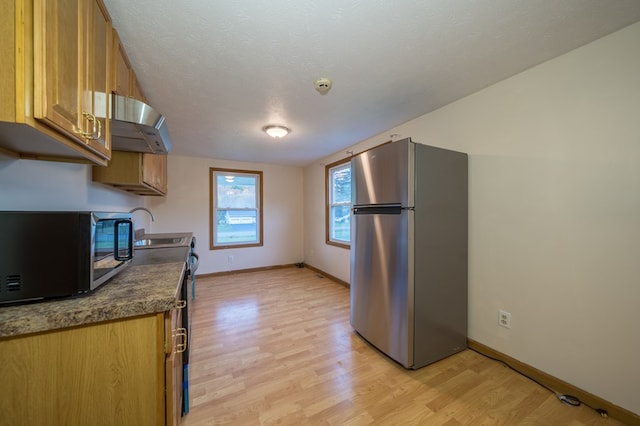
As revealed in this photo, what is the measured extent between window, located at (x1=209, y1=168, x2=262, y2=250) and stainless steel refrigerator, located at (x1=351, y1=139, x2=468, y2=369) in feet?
10.6

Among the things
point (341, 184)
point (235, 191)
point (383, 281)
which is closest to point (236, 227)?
point (235, 191)

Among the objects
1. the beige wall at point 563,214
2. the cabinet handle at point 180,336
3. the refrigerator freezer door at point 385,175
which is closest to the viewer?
the cabinet handle at point 180,336

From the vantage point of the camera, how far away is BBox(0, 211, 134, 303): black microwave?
80 cm

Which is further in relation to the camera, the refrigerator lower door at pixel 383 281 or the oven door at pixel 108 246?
the refrigerator lower door at pixel 383 281

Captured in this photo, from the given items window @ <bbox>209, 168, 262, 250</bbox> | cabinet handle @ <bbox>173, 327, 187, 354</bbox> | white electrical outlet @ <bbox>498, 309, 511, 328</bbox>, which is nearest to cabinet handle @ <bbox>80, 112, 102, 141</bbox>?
cabinet handle @ <bbox>173, 327, 187, 354</bbox>

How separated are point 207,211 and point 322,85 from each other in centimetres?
360

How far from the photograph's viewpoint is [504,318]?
1912mm

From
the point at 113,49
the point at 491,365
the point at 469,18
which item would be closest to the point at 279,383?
the point at 491,365

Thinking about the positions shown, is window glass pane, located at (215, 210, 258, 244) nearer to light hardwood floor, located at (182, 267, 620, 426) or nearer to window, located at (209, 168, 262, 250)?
window, located at (209, 168, 262, 250)

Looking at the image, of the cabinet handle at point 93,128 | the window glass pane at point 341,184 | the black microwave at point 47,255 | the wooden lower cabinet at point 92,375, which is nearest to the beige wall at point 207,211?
the window glass pane at point 341,184

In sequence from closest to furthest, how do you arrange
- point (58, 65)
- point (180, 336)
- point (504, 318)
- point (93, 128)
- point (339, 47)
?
1. point (58, 65)
2. point (93, 128)
3. point (180, 336)
4. point (339, 47)
5. point (504, 318)

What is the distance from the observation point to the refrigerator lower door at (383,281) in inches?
70.9

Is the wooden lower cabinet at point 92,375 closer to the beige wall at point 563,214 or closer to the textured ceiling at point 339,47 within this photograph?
the textured ceiling at point 339,47

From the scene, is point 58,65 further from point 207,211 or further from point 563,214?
point 207,211
